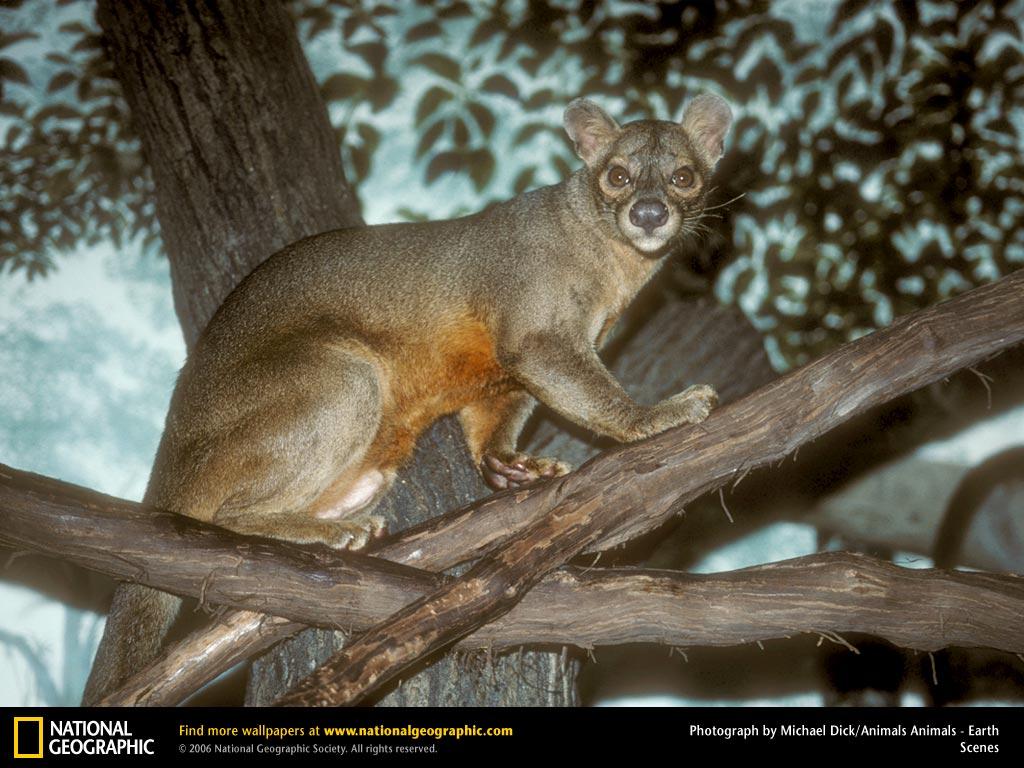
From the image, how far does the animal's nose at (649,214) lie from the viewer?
152 inches

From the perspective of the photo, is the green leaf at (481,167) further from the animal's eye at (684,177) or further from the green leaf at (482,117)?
the animal's eye at (684,177)

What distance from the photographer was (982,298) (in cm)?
326

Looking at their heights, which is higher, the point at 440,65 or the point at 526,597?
the point at 440,65

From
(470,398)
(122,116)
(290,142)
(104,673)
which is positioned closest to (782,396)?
(470,398)

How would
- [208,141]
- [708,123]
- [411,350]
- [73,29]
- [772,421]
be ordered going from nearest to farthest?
[772,421], [411,350], [708,123], [208,141], [73,29]

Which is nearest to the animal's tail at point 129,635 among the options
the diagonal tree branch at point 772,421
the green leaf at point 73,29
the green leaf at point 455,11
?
the diagonal tree branch at point 772,421

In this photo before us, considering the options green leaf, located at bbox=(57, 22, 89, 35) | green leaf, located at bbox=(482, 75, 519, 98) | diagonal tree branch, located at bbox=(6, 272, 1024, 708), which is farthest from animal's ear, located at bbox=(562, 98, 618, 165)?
green leaf, located at bbox=(57, 22, 89, 35)

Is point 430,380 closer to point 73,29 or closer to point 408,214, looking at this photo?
point 408,214

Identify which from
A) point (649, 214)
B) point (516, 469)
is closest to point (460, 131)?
point (649, 214)

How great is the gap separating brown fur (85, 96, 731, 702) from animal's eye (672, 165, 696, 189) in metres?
0.01

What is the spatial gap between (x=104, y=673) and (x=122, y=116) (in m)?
4.31

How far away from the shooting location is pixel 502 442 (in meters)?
4.31
